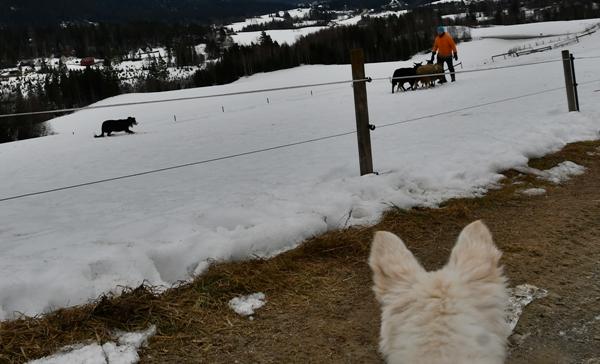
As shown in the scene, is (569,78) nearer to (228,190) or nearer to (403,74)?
(228,190)

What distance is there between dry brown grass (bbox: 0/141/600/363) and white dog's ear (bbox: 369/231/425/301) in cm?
172

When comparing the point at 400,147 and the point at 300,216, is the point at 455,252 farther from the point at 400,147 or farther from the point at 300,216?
the point at 400,147

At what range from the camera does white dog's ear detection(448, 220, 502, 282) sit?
1307mm

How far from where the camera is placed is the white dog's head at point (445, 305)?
45.8 inches

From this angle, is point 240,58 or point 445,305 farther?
point 240,58

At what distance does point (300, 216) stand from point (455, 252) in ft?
10.5

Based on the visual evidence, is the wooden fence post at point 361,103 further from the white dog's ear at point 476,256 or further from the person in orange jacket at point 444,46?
the person in orange jacket at point 444,46

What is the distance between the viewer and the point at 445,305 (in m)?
1.23

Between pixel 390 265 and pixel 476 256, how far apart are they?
250 millimetres

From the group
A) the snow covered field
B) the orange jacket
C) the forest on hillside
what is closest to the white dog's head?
the snow covered field

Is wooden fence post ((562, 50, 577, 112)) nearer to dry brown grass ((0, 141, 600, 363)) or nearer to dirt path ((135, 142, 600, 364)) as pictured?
dirt path ((135, 142, 600, 364))

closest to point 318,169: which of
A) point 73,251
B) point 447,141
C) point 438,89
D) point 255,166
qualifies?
point 255,166

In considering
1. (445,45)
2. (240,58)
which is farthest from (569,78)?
(240,58)

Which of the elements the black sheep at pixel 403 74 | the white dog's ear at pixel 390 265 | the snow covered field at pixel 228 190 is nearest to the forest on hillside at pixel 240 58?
the black sheep at pixel 403 74
